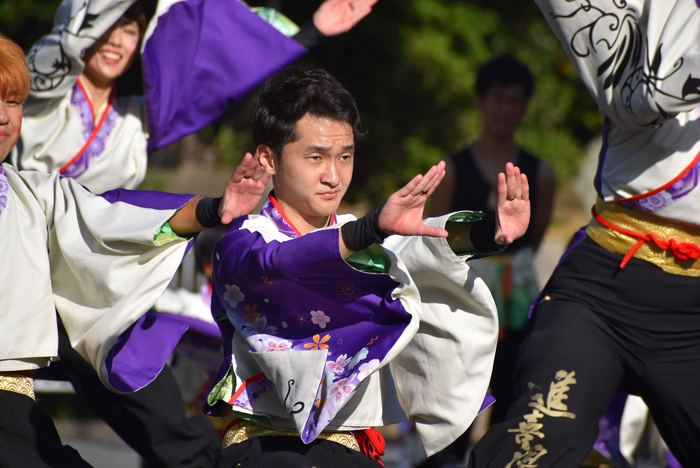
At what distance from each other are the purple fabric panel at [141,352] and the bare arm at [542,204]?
2173 mm

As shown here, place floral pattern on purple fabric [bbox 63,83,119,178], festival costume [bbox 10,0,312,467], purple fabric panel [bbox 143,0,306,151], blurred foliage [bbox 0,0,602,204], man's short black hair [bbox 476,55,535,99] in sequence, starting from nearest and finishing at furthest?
festival costume [bbox 10,0,312,467] → floral pattern on purple fabric [bbox 63,83,119,178] → purple fabric panel [bbox 143,0,306,151] → man's short black hair [bbox 476,55,535,99] → blurred foliage [bbox 0,0,602,204]

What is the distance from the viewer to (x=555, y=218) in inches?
426

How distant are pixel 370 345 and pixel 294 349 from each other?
0.65 feet

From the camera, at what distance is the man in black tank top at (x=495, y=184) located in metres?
3.82

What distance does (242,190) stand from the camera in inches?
82.6

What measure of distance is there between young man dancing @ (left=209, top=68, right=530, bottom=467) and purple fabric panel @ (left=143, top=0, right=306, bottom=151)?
978 mm

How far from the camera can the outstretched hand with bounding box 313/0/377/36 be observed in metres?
3.29

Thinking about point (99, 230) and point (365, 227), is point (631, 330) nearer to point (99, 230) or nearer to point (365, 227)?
point (365, 227)

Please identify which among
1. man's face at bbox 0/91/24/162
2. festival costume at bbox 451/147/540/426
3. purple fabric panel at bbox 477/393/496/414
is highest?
man's face at bbox 0/91/24/162

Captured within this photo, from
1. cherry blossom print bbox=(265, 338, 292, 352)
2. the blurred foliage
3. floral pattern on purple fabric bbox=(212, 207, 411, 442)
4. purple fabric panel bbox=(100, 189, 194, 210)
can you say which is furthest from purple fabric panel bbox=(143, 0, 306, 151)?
the blurred foliage

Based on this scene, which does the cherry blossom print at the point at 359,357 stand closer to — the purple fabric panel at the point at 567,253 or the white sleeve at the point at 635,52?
the purple fabric panel at the point at 567,253

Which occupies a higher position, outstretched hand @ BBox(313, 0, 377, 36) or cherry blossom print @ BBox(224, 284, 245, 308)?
outstretched hand @ BBox(313, 0, 377, 36)

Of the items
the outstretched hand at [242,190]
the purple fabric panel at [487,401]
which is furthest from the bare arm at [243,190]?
the purple fabric panel at [487,401]

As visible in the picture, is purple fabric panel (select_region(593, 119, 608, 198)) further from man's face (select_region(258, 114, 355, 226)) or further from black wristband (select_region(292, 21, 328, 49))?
black wristband (select_region(292, 21, 328, 49))
